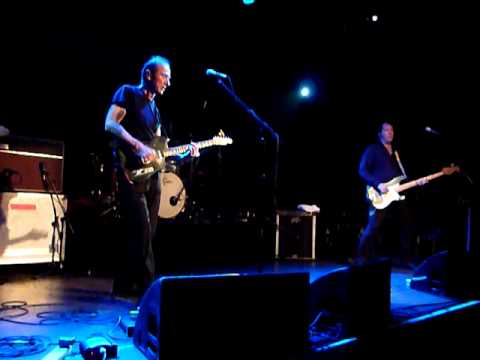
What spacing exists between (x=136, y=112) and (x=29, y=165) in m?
2.53

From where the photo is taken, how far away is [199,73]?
771 centimetres

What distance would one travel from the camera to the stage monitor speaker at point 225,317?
7.10 ft

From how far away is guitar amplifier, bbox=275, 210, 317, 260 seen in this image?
8.00 m

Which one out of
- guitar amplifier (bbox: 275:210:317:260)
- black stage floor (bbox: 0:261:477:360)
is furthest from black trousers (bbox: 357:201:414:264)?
guitar amplifier (bbox: 275:210:317:260)

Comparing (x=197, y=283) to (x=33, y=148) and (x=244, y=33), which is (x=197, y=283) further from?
(x=244, y=33)

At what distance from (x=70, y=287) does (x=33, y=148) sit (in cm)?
194

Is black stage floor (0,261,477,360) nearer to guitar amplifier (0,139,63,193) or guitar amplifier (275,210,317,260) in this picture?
guitar amplifier (0,139,63,193)

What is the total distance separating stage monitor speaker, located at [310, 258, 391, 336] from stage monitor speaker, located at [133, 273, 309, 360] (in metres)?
0.40

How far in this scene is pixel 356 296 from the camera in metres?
2.79

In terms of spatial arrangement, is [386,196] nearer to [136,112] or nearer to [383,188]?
[383,188]

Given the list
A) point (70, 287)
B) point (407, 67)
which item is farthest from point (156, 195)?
point (407, 67)

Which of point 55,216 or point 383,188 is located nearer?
point 55,216

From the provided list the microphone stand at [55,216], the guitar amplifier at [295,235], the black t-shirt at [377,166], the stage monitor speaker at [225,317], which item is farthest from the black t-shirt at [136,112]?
the guitar amplifier at [295,235]

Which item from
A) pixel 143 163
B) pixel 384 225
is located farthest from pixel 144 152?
pixel 384 225
